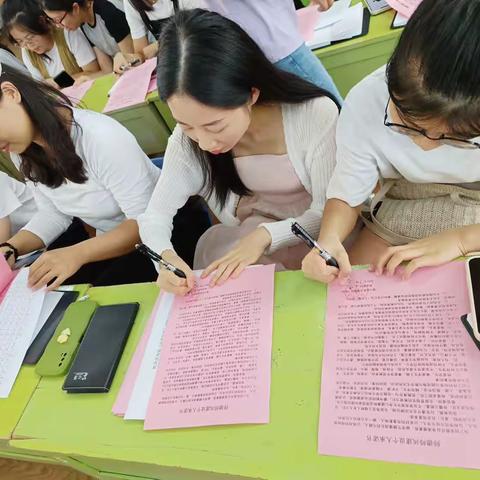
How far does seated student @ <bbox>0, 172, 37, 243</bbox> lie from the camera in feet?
5.40

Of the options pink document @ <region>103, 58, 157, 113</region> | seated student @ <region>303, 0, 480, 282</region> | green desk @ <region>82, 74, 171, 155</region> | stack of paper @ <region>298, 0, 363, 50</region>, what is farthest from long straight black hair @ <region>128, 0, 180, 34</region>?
seated student @ <region>303, 0, 480, 282</region>

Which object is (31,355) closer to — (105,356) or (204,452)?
(105,356)

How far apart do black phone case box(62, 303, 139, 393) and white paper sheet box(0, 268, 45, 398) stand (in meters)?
0.17

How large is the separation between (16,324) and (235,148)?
765 mm

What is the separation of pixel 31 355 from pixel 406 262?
87 centimetres

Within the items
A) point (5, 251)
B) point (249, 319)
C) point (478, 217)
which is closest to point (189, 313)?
point (249, 319)

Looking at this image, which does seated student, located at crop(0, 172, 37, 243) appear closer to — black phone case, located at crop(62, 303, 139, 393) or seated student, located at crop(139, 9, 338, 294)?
seated student, located at crop(139, 9, 338, 294)

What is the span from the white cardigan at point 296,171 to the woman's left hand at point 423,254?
38cm

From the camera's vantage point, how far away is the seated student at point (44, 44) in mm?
2451

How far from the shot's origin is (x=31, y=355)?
983 millimetres

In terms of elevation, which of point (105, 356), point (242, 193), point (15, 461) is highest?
point (105, 356)

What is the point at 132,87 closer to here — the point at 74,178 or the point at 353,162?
the point at 74,178

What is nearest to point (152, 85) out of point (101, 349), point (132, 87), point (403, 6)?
point (132, 87)

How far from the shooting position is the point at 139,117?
208 centimetres
